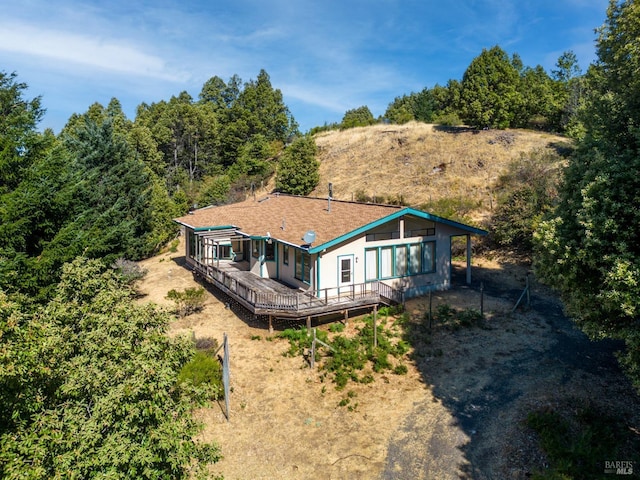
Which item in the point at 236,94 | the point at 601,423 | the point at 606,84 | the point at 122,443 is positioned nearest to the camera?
the point at 122,443

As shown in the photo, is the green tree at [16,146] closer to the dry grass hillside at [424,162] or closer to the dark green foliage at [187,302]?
the dark green foliage at [187,302]

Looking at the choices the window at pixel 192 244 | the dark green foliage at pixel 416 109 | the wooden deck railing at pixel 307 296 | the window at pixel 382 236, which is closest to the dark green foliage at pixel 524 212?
the window at pixel 382 236

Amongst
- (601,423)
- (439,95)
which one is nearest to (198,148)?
(439,95)

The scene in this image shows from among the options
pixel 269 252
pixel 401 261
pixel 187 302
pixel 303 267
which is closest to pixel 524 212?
pixel 401 261

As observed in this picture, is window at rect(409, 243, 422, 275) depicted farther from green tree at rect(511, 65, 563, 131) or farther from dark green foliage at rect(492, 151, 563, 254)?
green tree at rect(511, 65, 563, 131)

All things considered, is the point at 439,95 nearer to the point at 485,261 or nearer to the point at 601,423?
the point at 485,261
